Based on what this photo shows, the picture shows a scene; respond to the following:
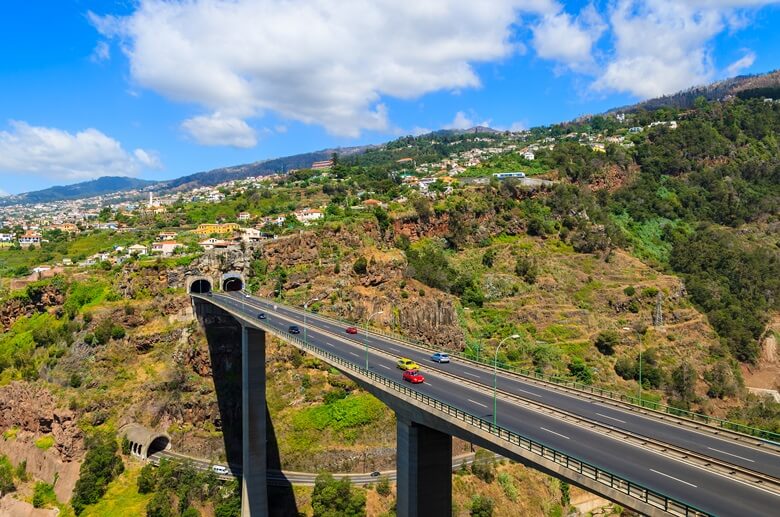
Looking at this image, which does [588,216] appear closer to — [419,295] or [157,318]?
[419,295]

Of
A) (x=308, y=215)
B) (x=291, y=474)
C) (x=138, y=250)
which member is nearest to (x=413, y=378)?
(x=291, y=474)

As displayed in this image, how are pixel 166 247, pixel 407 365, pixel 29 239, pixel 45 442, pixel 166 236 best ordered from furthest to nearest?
pixel 29 239 < pixel 166 236 < pixel 166 247 < pixel 45 442 < pixel 407 365

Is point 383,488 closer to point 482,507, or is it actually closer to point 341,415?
point 341,415

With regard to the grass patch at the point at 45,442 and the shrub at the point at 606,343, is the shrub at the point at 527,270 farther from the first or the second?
the grass patch at the point at 45,442

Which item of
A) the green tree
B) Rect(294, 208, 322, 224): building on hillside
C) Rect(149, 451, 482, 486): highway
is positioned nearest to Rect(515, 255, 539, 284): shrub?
Rect(149, 451, 482, 486): highway

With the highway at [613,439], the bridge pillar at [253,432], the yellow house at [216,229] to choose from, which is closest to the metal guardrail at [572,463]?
the highway at [613,439]

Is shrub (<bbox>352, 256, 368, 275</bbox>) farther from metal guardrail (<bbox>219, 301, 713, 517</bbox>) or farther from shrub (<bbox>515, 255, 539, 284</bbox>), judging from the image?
metal guardrail (<bbox>219, 301, 713, 517</bbox>)
